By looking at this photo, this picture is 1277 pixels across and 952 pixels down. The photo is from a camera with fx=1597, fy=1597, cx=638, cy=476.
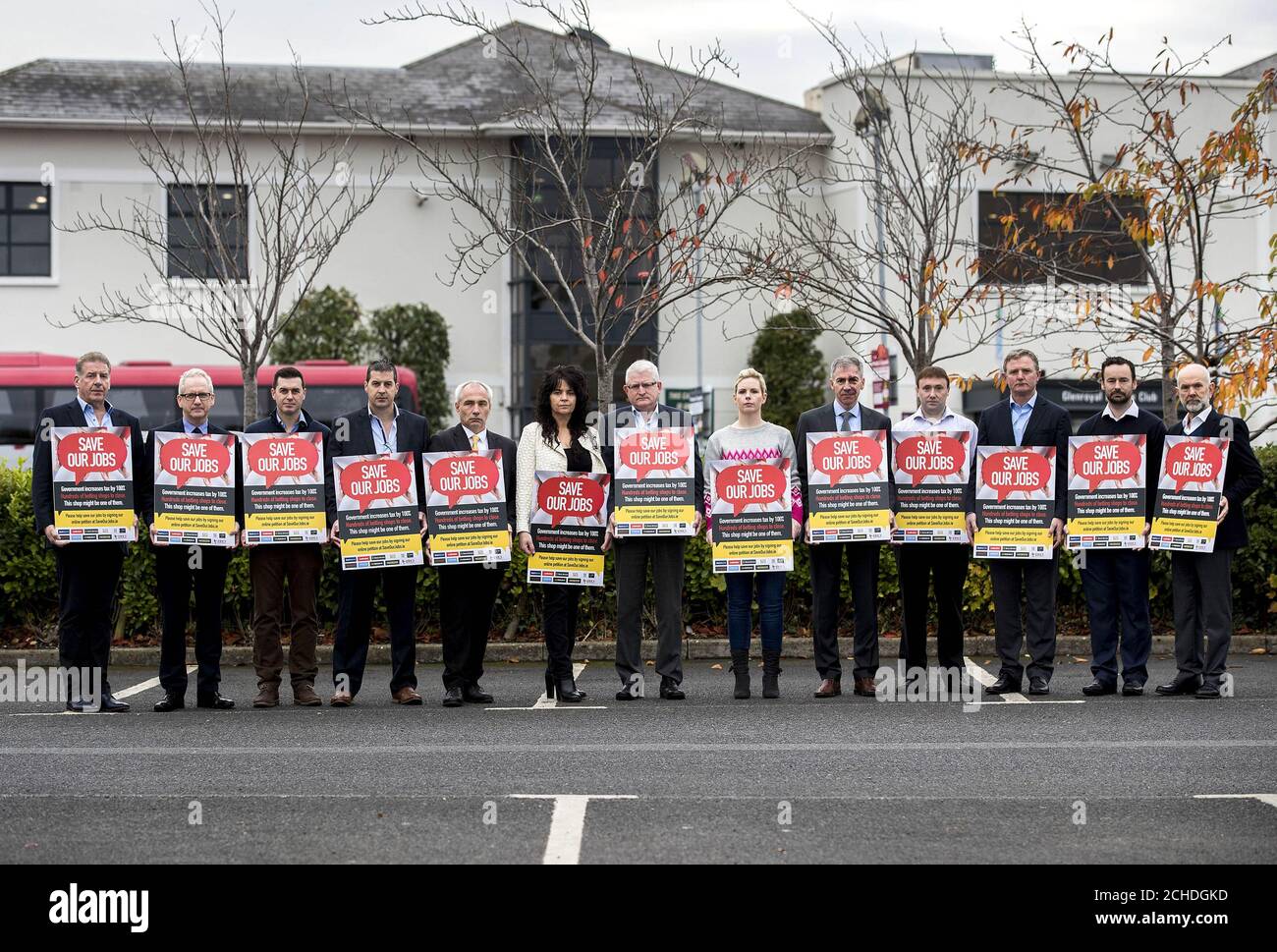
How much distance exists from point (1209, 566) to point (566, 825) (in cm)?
612

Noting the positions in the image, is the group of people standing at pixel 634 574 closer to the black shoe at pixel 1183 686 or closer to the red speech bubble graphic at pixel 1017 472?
the black shoe at pixel 1183 686

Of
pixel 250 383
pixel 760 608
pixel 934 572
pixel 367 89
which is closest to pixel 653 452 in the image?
pixel 760 608

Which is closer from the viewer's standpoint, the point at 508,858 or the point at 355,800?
the point at 508,858

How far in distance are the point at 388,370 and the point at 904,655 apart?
4.13 metres

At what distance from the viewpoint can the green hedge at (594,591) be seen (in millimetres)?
13766

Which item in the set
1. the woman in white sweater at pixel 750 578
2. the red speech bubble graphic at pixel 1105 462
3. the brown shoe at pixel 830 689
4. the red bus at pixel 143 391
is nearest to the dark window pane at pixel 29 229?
the red bus at pixel 143 391

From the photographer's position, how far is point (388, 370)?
35.6ft

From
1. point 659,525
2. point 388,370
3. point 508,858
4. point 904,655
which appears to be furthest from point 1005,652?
point 508,858

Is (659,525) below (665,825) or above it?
above

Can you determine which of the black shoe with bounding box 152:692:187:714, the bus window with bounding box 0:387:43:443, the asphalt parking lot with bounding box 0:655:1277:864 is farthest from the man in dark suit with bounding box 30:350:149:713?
the bus window with bounding box 0:387:43:443

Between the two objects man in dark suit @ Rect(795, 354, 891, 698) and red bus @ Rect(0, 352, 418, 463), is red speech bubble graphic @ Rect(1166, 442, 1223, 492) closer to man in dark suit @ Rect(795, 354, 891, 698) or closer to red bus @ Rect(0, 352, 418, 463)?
man in dark suit @ Rect(795, 354, 891, 698)

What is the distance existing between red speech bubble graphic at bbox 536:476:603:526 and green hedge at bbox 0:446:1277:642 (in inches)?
117

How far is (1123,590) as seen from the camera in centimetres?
1125

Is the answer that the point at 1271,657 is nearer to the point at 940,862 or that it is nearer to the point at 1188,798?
the point at 1188,798
